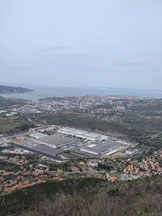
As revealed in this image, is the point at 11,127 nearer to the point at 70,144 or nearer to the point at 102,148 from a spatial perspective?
the point at 70,144

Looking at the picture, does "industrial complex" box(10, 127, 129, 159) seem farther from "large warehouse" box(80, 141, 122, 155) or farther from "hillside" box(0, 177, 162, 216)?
"hillside" box(0, 177, 162, 216)

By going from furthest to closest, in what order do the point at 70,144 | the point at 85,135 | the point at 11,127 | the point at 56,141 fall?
the point at 11,127 → the point at 85,135 → the point at 56,141 → the point at 70,144

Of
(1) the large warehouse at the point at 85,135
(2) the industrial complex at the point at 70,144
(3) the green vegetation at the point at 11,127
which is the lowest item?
(2) the industrial complex at the point at 70,144

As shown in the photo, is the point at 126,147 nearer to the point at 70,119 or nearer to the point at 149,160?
the point at 149,160

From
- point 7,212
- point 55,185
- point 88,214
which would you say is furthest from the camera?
point 55,185

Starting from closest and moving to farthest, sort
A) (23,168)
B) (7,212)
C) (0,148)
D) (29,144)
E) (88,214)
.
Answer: (88,214) < (7,212) < (23,168) < (0,148) < (29,144)

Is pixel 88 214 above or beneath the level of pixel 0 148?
above

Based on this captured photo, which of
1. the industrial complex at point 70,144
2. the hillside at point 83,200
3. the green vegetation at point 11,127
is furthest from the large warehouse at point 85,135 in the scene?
the hillside at point 83,200

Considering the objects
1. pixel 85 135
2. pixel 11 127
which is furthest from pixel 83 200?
pixel 11 127

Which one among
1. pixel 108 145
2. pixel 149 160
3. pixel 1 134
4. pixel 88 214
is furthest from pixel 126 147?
pixel 88 214

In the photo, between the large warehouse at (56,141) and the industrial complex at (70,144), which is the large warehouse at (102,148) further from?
the large warehouse at (56,141)

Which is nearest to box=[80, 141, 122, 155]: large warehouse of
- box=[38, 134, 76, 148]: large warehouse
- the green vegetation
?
box=[38, 134, 76, 148]: large warehouse
